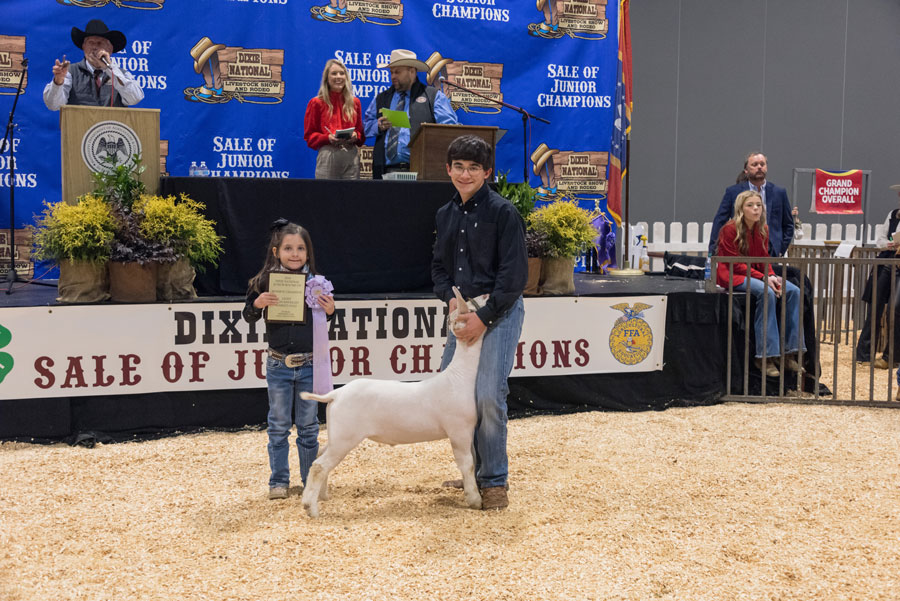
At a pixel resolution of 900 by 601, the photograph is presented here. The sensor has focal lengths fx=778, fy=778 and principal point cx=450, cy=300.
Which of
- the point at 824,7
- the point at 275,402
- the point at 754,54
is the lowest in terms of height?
the point at 275,402

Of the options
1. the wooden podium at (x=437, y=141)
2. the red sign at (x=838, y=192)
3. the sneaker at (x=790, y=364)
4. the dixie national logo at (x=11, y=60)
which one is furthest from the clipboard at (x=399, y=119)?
the red sign at (x=838, y=192)

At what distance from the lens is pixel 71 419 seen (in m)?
4.96

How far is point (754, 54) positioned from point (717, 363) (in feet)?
28.6

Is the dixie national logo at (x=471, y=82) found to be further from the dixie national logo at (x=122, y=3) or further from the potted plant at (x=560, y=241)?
the potted plant at (x=560, y=241)

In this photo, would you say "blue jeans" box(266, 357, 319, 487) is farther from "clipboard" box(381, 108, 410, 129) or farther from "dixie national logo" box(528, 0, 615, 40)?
"dixie national logo" box(528, 0, 615, 40)

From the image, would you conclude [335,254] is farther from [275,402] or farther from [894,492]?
[894,492]

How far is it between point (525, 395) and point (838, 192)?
9271 mm

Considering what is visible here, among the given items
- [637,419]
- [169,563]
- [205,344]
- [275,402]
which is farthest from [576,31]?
[169,563]

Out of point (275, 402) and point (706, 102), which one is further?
point (706, 102)

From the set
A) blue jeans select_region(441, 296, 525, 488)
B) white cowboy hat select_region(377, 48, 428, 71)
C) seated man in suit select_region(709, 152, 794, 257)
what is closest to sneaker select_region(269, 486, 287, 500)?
blue jeans select_region(441, 296, 525, 488)

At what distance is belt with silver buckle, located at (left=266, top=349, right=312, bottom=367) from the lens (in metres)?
3.81

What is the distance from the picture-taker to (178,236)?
201 inches

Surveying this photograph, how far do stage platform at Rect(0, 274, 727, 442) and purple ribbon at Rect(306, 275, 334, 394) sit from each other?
1533 millimetres

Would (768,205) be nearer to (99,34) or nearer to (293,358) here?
(293,358)
